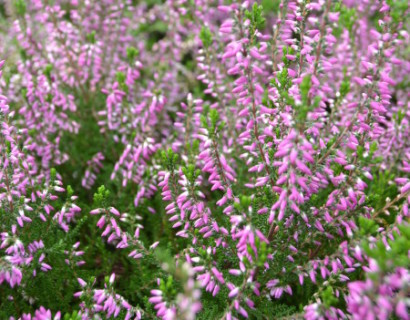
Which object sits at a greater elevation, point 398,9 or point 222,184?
point 398,9

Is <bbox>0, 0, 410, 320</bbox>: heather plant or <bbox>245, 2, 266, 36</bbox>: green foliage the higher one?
<bbox>245, 2, 266, 36</bbox>: green foliage

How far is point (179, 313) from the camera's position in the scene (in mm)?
2775

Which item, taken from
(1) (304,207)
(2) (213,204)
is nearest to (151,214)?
(2) (213,204)

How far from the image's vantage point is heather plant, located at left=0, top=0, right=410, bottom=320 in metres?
2.87

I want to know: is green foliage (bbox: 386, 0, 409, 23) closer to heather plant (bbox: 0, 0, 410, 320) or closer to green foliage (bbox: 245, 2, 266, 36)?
heather plant (bbox: 0, 0, 410, 320)

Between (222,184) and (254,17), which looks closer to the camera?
(254,17)

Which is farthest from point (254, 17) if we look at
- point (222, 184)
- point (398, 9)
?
point (222, 184)

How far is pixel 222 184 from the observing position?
3.41 metres

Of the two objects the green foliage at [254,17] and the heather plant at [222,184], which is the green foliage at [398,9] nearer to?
the heather plant at [222,184]

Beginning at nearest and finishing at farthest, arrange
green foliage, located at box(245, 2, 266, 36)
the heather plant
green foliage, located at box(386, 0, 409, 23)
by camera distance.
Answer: green foliage, located at box(386, 0, 409, 23)
the heather plant
green foliage, located at box(245, 2, 266, 36)

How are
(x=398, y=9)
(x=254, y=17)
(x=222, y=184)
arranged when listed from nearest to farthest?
1. (x=398, y=9)
2. (x=254, y=17)
3. (x=222, y=184)

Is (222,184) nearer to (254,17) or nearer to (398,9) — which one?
(254,17)

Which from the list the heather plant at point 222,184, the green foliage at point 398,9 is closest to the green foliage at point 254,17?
the heather plant at point 222,184

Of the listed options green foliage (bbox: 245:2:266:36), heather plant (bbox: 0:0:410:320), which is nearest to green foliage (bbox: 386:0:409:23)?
heather plant (bbox: 0:0:410:320)
